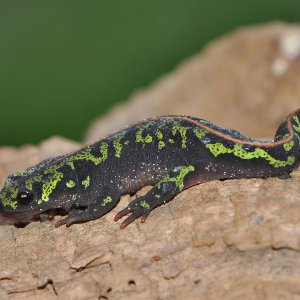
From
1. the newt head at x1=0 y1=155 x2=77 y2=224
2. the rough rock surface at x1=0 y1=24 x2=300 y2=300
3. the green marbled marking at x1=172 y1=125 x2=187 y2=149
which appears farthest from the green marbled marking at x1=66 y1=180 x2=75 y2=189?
the green marbled marking at x1=172 y1=125 x2=187 y2=149

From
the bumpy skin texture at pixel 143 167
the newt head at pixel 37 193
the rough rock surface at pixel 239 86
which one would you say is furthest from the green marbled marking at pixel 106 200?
the rough rock surface at pixel 239 86

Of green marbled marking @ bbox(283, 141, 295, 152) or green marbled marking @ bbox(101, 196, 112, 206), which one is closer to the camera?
green marbled marking @ bbox(283, 141, 295, 152)

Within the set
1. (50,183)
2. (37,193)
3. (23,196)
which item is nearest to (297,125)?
(50,183)

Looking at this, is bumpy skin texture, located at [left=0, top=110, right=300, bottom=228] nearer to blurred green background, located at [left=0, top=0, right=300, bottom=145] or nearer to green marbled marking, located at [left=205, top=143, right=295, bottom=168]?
green marbled marking, located at [left=205, top=143, right=295, bottom=168]

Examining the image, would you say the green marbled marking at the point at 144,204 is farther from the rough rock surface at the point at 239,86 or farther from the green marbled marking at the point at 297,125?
the rough rock surface at the point at 239,86

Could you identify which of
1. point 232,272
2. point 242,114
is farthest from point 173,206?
point 242,114

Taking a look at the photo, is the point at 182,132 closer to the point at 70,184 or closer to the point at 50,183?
the point at 70,184

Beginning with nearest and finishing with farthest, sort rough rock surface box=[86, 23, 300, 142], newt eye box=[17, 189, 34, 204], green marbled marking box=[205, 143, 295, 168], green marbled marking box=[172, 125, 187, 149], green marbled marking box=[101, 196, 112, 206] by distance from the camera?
green marbled marking box=[205, 143, 295, 168]
green marbled marking box=[101, 196, 112, 206]
newt eye box=[17, 189, 34, 204]
green marbled marking box=[172, 125, 187, 149]
rough rock surface box=[86, 23, 300, 142]
